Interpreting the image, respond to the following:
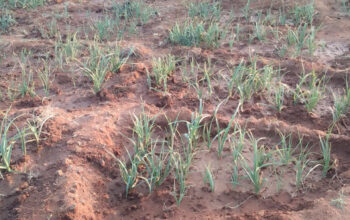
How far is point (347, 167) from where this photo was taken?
243 centimetres

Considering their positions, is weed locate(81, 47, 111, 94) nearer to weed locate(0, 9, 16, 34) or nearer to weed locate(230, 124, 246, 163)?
weed locate(230, 124, 246, 163)

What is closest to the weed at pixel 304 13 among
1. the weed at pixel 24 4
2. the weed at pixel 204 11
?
A: the weed at pixel 204 11

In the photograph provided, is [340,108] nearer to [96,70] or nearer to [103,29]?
A: [96,70]

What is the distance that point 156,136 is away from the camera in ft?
9.25

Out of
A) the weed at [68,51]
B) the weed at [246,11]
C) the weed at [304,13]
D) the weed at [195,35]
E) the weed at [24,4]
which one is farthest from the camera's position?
the weed at [24,4]

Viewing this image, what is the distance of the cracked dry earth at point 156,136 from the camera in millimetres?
2168

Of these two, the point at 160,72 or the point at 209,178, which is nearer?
the point at 209,178

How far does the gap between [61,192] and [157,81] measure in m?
1.39

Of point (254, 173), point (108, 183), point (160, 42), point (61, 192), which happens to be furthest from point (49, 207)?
point (160, 42)

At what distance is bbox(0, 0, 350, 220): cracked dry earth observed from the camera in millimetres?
2168

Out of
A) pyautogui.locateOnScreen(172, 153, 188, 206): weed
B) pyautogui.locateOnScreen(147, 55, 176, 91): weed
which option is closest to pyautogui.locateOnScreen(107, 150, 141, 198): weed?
pyautogui.locateOnScreen(172, 153, 188, 206): weed

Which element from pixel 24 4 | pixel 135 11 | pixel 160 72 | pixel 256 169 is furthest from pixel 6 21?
pixel 256 169

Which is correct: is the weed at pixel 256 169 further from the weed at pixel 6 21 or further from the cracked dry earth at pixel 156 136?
the weed at pixel 6 21

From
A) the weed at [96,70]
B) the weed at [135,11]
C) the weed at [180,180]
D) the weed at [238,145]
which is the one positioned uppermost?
the weed at [135,11]
